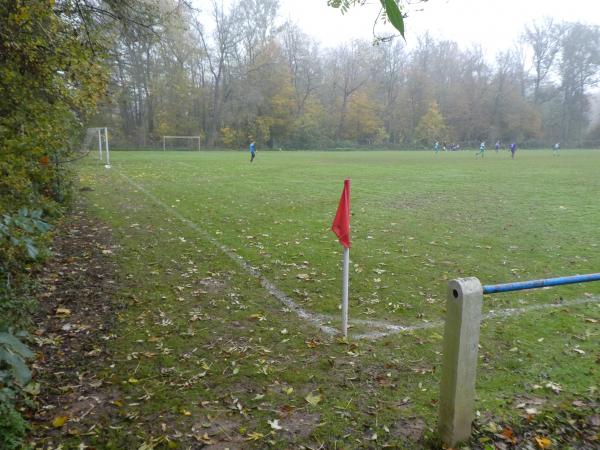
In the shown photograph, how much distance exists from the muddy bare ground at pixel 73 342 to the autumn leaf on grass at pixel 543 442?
3309mm

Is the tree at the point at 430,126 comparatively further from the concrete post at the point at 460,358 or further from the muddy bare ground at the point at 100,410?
the concrete post at the point at 460,358

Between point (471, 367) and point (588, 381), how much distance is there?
1885 millimetres

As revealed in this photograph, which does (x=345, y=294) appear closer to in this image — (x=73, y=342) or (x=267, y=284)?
(x=267, y=284)

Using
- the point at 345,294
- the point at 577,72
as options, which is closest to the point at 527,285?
the point at 345,294

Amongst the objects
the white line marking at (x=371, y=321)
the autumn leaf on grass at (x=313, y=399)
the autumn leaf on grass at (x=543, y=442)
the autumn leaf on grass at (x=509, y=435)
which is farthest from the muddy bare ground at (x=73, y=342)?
the autumn leaf on grass at (x=543, y=442)

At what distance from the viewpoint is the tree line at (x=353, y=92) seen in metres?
59.8

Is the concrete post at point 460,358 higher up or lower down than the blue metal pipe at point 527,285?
lower down

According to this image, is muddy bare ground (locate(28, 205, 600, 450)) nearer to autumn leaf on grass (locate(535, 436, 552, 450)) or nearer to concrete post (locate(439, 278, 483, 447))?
autumn leaf on grass (locate(535, 436, 552, 450))

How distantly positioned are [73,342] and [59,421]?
144cm

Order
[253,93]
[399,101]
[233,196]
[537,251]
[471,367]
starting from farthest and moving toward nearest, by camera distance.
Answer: [399,101], [253,93], [233,196], [537,251], [471,367]

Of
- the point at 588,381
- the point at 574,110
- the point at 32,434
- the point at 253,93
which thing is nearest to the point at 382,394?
the point at 588,381

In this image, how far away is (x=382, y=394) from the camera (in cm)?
384

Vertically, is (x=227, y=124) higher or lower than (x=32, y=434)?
higher

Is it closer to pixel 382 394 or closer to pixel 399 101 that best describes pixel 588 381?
pixel 382 394
